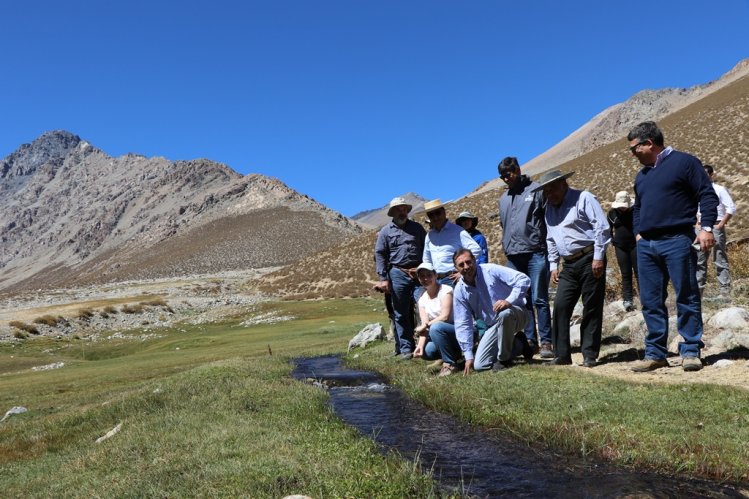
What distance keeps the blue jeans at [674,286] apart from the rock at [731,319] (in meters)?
2.47

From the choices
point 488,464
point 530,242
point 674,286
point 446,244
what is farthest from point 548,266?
point 488,464

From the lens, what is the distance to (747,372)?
6977mm

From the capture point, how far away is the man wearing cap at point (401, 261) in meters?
12.1

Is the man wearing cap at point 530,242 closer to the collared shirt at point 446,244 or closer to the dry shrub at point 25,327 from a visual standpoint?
the collared shirt at point 446,244

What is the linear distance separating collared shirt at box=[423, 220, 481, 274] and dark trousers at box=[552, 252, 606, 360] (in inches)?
88.7

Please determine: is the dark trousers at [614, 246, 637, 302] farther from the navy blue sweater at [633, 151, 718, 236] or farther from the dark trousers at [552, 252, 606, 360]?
the navy blue sweater at [633, 151, 718, 236]

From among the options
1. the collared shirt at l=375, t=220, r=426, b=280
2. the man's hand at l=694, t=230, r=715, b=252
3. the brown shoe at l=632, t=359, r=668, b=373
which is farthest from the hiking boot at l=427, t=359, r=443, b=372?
the man's hand at l=694, t=230, r=715, b=252

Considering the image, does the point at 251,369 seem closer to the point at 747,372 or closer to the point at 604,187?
the point at 747,372

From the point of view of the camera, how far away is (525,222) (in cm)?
1020

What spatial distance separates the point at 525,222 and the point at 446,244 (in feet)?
5.54

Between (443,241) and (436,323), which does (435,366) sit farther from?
(443,241)

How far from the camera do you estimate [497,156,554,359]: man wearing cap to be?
10102 millimetres

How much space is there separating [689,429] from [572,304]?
384 cm

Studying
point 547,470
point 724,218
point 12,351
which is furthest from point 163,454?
point 12,351
